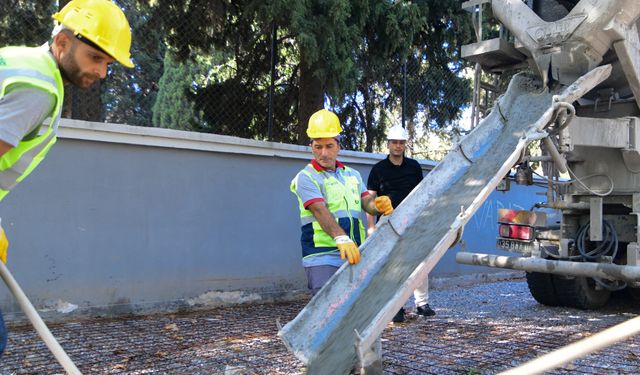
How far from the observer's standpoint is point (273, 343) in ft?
15.1

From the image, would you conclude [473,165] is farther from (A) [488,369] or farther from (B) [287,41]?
(B) [287,41]

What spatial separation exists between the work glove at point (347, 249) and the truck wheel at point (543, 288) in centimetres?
A: 373

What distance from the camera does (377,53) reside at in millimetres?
7727

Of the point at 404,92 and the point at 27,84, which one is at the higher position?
the point at 404,92

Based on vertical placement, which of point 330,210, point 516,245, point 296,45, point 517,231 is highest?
point 296,45

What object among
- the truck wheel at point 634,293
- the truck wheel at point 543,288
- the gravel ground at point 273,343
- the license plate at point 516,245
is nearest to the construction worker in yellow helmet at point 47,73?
the gravel ground at point 273,343

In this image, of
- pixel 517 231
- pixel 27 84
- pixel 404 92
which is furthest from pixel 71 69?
pixel 404 92

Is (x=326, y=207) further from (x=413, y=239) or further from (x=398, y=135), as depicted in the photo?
(x=398, y=135)

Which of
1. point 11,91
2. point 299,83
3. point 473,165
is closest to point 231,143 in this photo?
point 299,83

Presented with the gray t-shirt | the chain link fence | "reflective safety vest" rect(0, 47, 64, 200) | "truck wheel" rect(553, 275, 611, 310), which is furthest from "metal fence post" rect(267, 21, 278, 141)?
the gray t-shirt

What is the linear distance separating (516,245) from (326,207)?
10.0 feet

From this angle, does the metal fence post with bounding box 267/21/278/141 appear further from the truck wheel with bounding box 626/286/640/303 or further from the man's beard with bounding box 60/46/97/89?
the man's beard with bounding box 60/46/97/89

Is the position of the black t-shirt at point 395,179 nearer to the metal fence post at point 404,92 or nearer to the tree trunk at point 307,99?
the tree trunk at point 307,99

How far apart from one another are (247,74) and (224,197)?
1783 mm
